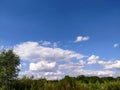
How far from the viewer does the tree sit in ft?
62.8

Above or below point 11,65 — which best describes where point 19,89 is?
below

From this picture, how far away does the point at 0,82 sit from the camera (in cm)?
1925

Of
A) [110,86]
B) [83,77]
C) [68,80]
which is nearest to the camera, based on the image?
[68,80]

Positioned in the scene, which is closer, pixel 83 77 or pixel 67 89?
pixel 67 89

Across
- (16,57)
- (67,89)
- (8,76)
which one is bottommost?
(67,89)

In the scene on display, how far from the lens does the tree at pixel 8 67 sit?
1916 cm

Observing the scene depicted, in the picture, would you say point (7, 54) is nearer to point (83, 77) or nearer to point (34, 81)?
point (34, 81)

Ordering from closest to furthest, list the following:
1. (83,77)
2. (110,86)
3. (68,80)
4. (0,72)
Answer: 1. (0,72)
2. (68,80)
3. (110,86)
4. (83,77)

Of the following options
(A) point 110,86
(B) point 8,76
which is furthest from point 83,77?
(B) point 8,76

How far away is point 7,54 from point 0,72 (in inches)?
62.6

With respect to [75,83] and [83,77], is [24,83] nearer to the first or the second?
[75,83]

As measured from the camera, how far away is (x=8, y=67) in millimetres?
19422

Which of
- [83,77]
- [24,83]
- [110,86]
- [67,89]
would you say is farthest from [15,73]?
[83,77]

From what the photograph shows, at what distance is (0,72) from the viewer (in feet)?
62.9
